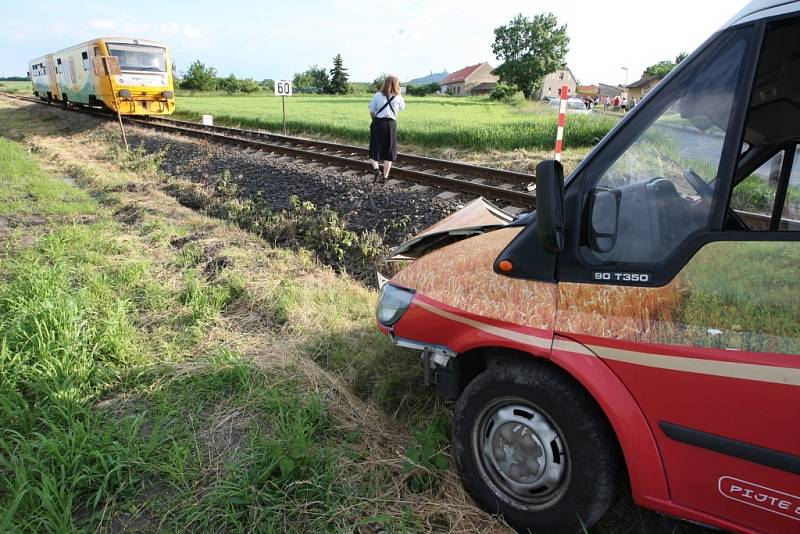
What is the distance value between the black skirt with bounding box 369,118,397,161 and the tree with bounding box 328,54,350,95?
73.2m

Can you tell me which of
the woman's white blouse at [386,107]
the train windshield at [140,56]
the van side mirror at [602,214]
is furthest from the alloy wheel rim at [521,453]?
the train windshield at [140,56]

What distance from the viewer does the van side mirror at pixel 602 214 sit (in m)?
1.99

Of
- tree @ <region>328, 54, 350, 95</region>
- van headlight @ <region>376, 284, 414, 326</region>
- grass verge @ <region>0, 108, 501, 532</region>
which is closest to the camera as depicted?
grass verge @ <region>0, 108, 501, 532</region>

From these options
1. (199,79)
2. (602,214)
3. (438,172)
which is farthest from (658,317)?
(199,79)

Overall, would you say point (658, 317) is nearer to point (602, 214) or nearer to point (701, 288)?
point (701, 288)

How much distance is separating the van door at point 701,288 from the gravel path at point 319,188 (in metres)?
4.66

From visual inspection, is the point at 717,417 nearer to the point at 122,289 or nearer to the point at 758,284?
the point at 758,284

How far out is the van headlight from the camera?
2589 millimetres

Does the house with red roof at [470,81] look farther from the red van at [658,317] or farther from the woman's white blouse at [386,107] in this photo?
the red van at [658,317]

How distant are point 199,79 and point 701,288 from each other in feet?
241

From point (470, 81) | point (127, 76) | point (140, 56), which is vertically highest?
point (470, 81)

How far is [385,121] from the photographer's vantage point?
922 cm

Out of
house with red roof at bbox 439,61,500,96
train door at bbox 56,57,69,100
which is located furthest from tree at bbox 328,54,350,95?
train door at bbox 56,57,69,100

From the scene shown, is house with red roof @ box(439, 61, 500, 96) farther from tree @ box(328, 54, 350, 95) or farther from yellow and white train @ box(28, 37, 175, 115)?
yellow and white train @ box(28, 37, 175, 115)
